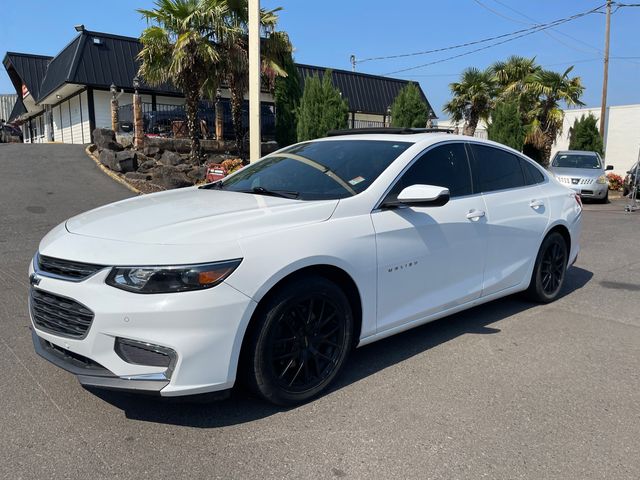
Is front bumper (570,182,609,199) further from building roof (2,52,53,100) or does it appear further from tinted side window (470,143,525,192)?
building roof (2,52,53,100)

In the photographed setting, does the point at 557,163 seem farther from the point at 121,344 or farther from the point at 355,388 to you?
the point at 121,344

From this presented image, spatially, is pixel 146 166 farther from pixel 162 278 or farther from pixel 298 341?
pixel 162 278

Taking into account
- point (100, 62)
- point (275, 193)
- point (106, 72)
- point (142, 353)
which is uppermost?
point (100, 62)

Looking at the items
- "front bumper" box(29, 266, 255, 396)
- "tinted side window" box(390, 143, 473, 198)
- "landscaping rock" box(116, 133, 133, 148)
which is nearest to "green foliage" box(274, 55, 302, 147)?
"landscaping rock" box(116, 133, 133, 148)

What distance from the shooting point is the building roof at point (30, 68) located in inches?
1078

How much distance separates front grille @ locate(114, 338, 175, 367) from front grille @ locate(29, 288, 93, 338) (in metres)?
0.22

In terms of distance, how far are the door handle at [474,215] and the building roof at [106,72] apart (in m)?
16.6

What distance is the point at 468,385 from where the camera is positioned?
3553 mm

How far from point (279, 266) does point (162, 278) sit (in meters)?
0.63

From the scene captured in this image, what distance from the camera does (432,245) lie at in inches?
152

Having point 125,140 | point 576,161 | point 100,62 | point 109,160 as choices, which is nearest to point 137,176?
point 109,160

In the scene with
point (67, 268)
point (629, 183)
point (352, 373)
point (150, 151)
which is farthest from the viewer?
point (629, 183)

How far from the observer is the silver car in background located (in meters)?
Result: 16.0

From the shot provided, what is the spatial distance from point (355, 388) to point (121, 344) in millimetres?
1533
